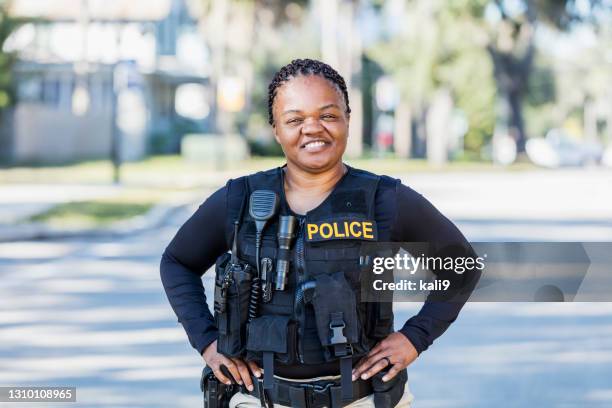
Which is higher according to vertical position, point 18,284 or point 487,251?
point 487,251

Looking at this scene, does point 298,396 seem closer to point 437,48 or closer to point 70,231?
point 70,231

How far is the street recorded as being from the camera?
24.2 ft

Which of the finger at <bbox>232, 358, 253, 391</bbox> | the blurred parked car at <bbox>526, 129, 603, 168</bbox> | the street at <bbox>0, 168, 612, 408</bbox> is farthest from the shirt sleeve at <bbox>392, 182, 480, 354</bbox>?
the blurred parked car at <bbox>526, 129, 603, 168</bbox>

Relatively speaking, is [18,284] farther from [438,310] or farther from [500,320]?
[438,310]

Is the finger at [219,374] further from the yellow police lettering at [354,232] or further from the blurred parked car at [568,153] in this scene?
the blurred parked car at [568,153]

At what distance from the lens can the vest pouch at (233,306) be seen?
10.0 ft

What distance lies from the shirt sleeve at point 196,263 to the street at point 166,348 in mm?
3733

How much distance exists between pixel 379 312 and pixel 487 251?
76cm

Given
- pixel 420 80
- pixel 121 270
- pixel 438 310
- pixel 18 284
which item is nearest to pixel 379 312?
pixel 438 310

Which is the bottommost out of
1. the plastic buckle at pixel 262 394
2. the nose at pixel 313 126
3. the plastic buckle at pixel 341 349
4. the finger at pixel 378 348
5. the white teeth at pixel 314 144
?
the plastic buckle at pixel 262 394

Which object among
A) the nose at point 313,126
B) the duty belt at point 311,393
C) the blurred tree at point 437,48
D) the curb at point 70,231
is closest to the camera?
the duty belt at point 311,393

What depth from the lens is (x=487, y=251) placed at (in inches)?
149

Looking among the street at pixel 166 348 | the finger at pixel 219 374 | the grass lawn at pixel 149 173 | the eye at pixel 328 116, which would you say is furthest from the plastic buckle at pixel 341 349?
the grass lawn at pixel 149 173

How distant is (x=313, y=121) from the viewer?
3.18 metres
